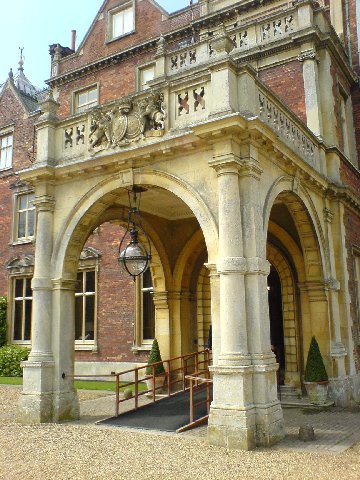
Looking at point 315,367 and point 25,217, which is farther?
point 25,217

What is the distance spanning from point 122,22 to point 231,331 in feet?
A: 49.0

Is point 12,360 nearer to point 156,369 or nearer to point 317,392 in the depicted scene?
point 156,369

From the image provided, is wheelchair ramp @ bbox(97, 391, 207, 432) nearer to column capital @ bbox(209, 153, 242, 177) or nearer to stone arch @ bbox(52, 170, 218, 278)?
stone arch @ bbox(52, 170, 218, 278)

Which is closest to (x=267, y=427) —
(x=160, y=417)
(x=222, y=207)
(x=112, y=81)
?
(x=160, y=417)

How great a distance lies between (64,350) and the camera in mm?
9969

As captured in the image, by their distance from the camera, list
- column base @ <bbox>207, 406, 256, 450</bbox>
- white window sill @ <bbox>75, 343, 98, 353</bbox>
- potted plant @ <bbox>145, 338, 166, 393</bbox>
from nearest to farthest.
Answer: column base @ <bbox>207, 406, 256, 450</bbox> → potted plant @ <bbox>145, 338, 166, 393</bbox> → white window sill @ <bbox>75, 343, 98, 353</bbox>

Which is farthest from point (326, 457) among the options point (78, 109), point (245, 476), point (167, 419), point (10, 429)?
point (78, 109)

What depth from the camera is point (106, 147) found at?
9938mm

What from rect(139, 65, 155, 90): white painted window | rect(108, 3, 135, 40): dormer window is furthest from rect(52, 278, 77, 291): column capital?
rect(108, 3, 135, 40): dormer window

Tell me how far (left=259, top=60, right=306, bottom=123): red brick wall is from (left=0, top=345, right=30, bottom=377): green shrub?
1216cm

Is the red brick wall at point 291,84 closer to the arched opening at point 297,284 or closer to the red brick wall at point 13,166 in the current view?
the arched opening at point 297,284

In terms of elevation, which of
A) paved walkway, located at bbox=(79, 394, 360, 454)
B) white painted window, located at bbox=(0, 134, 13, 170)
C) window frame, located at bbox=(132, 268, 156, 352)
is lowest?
paved walkway, located at bbox=(79, 394, 360, 454)

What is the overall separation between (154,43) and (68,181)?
29.2 feet

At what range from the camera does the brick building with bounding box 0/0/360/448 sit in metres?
8.12
